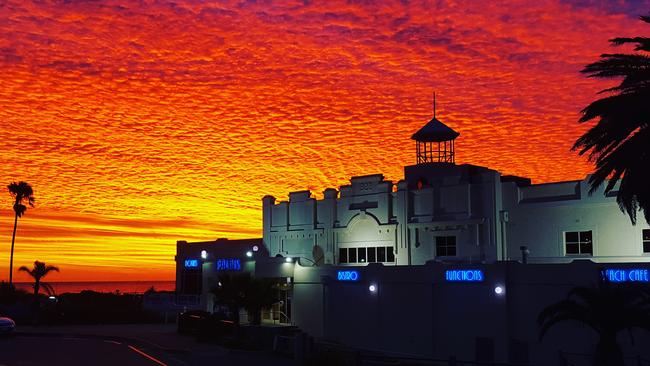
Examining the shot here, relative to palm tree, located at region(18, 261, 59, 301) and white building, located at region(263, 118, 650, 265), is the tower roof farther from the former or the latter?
palm tree, located at region(18, 261, 59, 301)

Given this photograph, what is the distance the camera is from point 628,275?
34.1 metres

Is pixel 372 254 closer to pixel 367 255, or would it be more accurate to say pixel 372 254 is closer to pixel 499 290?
pixel 367 255

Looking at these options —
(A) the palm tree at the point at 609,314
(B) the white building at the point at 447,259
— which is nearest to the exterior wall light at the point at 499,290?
(B) the white building at the point at 447,259

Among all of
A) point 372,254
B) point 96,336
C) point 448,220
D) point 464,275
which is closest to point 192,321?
point 96,336

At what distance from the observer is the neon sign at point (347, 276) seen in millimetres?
46594

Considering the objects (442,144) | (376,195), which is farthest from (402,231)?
(442,144)

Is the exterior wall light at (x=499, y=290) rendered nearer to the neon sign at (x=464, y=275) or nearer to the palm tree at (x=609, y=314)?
the neon sign at (x=464, y=275)

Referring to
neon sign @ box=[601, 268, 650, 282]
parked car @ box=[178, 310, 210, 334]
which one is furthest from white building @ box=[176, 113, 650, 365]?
parked car @ box=[178, 310, 210, 334]

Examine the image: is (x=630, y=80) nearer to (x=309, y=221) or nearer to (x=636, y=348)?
(x=636, y=348)

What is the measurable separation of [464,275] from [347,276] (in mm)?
8950

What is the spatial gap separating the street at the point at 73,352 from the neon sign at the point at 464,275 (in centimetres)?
1552

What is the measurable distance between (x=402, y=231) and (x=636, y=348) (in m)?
19.7

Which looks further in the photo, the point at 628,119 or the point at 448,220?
the point at 448,220

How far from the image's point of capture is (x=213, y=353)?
125 feet
